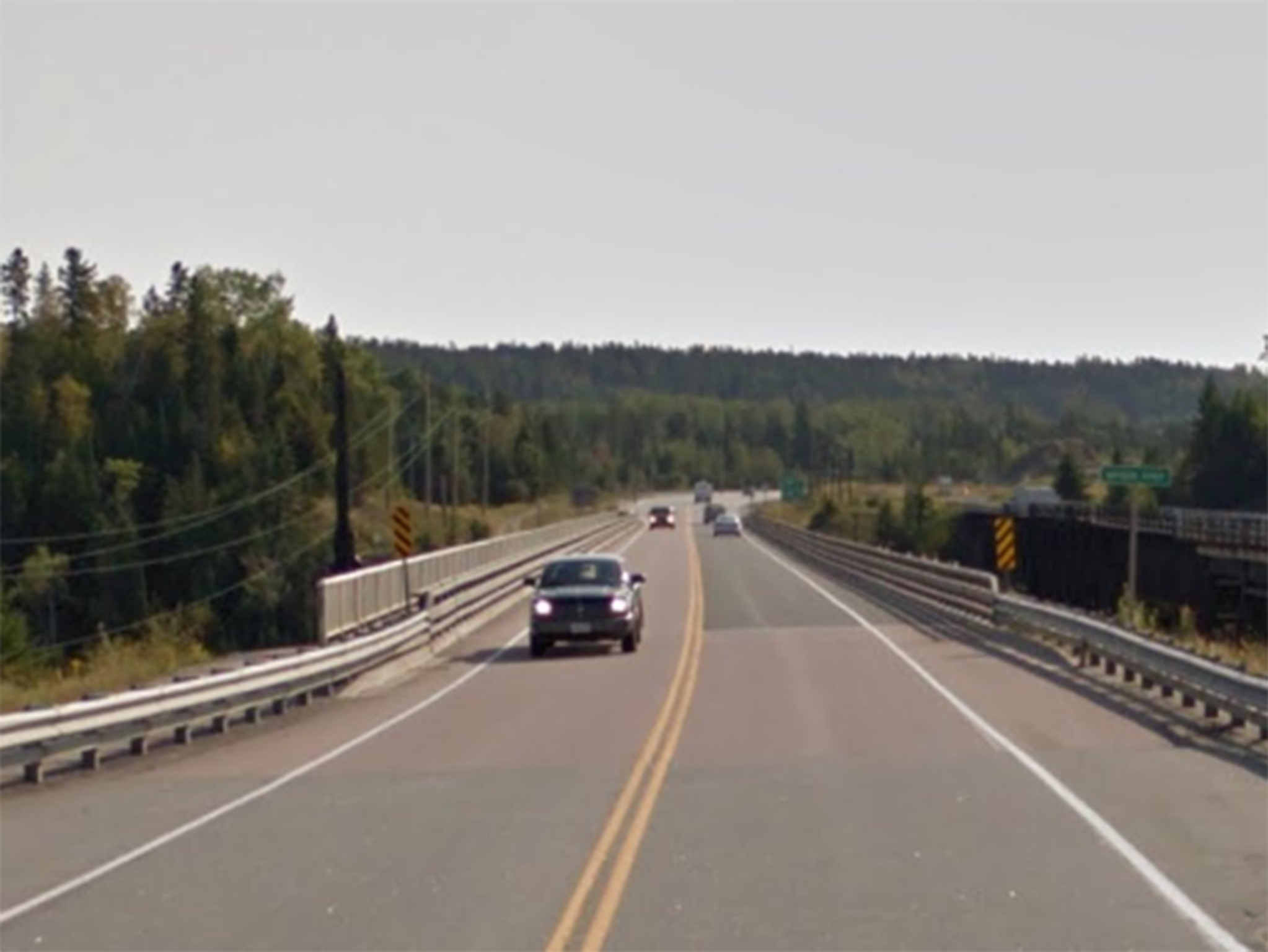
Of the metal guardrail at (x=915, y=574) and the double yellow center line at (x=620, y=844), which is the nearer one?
the double yellow center line at (x=620, y=844)

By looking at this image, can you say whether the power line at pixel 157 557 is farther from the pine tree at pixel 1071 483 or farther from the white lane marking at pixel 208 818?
the white lane marking at pixel 208 818

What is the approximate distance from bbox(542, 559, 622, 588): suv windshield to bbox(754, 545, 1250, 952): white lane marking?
8380 millimetres

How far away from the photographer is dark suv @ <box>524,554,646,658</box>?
36.7m

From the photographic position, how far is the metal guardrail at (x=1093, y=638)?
22.0 m

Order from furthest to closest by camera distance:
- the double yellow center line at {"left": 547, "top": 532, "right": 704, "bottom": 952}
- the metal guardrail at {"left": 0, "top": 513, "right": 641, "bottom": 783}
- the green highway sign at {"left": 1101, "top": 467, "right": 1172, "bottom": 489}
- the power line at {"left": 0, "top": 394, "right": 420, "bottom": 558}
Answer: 1. the power line at {"left": 0, "top": 394, "right": 420, "bottom": 558}
2. the green highway sign at {"left": 1101, "top": 467, "right": 1172, "bottom": 489}
3. the metal guardrail at {"left": 0, "top": 513, "right": 641, "bottom": 783}
4. the double yellow center line at {"left": 547, "top": 532, "right": 704, "bottom": 952}

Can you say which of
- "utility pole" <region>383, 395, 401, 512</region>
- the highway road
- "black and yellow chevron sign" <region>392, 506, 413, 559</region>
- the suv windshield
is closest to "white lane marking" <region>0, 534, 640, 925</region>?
the highway road

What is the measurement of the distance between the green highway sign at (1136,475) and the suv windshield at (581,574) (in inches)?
336

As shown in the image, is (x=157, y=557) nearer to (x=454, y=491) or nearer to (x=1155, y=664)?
(x=454, y=491)

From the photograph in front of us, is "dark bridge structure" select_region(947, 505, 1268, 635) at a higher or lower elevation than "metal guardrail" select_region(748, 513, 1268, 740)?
lower

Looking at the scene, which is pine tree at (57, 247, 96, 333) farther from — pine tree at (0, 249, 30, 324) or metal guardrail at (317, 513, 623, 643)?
metal guardrail at (317, 513, 623, 643)

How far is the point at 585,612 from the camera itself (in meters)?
36.7

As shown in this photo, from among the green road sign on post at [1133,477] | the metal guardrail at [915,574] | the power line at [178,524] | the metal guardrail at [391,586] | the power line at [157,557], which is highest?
the green road sign on post at [1133,477]

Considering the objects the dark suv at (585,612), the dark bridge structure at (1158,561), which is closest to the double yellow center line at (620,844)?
the dark suv at (585,612)

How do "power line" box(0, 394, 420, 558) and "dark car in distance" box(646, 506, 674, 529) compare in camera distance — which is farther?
"dark car in distance" box(646, 506, 674, 529)
